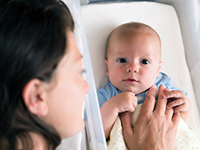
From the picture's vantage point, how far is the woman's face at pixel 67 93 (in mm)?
522

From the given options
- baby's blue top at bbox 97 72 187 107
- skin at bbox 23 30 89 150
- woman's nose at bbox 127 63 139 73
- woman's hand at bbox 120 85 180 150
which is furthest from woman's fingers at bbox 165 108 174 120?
skin at bbox 23 30 89 150

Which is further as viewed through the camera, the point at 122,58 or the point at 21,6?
the point at 122,58

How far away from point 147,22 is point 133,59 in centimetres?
42

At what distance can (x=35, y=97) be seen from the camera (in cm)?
50

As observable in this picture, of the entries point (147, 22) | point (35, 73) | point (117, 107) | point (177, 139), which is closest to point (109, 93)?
point (117, 107)

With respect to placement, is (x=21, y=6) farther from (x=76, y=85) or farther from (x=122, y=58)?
(x=122, y=58)

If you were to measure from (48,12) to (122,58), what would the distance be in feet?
2.08

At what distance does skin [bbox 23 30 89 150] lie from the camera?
19.4 inches

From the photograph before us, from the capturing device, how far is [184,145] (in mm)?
962

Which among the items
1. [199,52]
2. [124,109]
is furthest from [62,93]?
[199,52]

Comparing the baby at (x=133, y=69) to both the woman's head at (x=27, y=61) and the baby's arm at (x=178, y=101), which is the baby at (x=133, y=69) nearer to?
the baby's arm at (x=178, y=101)

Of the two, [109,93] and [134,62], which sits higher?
[134,62]

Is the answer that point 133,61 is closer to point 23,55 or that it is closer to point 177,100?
point 177,100

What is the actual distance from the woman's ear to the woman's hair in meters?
0.01
